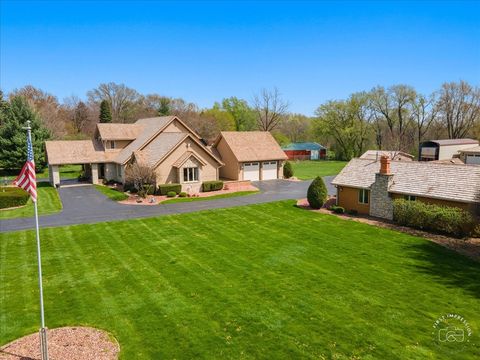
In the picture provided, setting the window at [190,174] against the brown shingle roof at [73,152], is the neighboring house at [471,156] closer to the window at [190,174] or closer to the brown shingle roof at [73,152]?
the window at [190,174]

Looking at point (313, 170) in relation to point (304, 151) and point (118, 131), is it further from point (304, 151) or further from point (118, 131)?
point (118, 131)

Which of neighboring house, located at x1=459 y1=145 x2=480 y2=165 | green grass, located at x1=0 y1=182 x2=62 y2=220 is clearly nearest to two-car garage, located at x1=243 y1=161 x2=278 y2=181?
green grass, located at x1=0 y1=182 x2=62 y2=220

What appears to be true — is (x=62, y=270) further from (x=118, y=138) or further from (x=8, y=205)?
(x=118, y=138)

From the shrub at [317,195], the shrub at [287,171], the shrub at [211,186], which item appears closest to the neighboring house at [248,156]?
the shrub at [287,171]

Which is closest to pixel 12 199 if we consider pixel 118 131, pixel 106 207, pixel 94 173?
pixel 106 207

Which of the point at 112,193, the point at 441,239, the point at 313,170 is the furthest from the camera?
the point at 313,170

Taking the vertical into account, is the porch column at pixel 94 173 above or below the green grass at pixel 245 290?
above

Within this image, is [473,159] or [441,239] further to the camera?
[473,159]

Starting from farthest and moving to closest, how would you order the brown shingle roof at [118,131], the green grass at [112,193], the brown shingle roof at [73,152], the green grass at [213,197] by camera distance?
the brown shingle roof at [118,131] → the brown shingle roof at [73,152] → the green grass at [112,193] → the green grass at [213,197]
